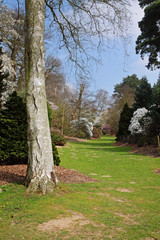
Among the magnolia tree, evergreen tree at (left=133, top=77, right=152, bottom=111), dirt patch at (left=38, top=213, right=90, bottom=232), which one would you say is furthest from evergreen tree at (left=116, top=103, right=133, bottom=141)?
dirt patch at (left=38, top=213, right=90, bottom=232)

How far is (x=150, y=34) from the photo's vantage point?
14523 millimetres

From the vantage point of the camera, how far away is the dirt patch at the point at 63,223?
246 centimetres

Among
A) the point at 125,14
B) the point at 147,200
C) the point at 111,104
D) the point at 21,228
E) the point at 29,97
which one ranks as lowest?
the point at 147,200

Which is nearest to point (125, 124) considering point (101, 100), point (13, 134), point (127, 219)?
point (13, 134)

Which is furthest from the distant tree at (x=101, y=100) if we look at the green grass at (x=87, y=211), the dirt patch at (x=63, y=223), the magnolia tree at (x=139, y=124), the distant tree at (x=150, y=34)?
the dirt patch at (x=63, y=223)

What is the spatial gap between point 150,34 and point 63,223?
15.3 m

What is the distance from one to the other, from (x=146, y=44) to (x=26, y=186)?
1426cm

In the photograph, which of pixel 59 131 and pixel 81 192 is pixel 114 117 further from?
pixel 81 192

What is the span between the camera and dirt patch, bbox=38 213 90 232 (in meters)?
2.46

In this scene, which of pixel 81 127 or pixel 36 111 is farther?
pixel 81 127

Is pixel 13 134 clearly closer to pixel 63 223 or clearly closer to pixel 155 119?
pixel 63 223

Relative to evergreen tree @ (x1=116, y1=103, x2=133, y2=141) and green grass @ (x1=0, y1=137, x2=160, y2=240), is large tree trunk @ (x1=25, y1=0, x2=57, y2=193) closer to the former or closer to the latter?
green grass @ (x1=0, y1=137, x2=160, y2=240)

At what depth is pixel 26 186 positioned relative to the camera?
3.91 meters

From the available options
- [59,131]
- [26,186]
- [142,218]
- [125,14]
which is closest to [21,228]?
[26,186]
